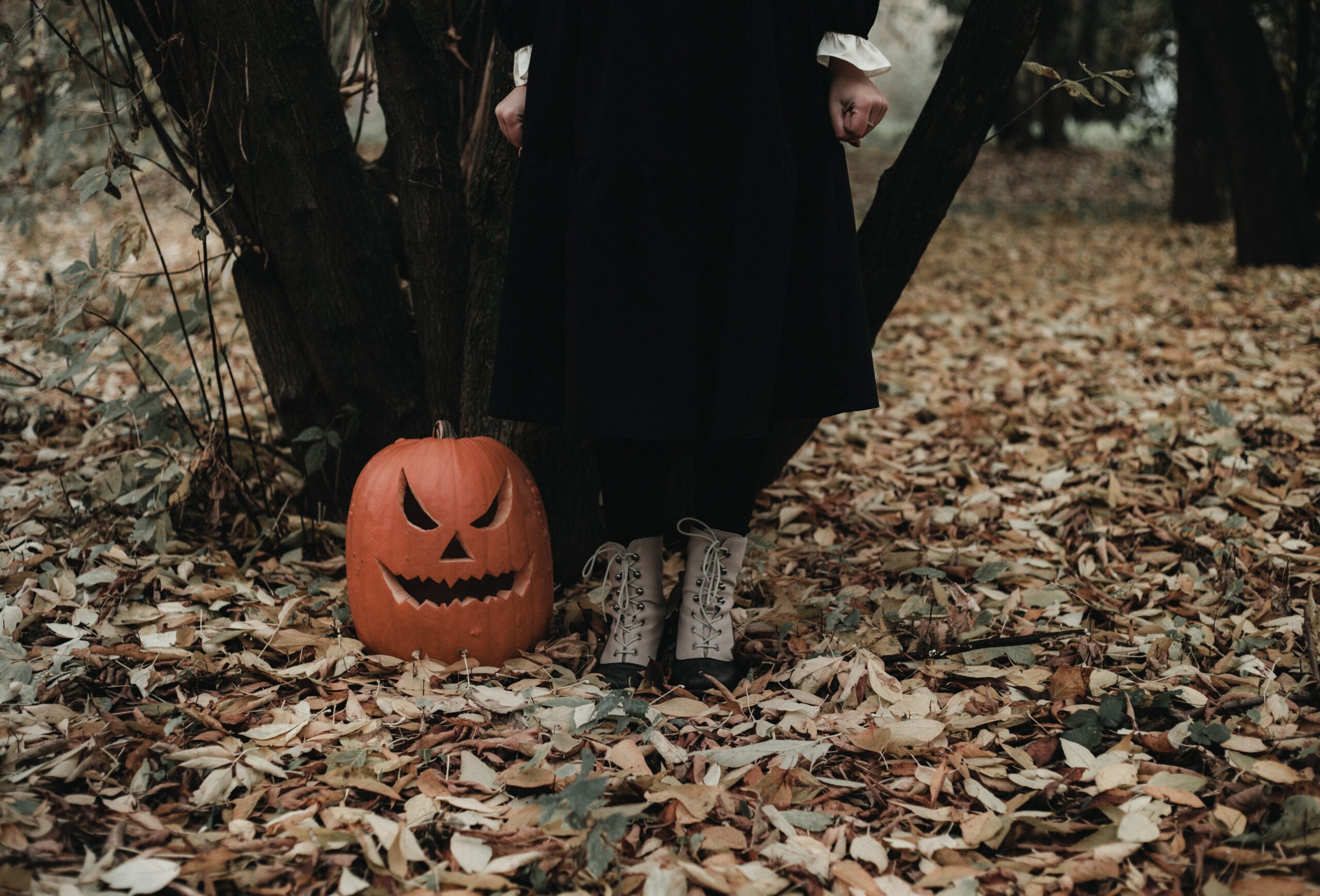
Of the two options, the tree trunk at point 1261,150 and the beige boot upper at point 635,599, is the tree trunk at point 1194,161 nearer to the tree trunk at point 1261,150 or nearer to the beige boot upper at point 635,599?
the tree trunk at point 1261,150

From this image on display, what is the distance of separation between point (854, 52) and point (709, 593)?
1.03 meters

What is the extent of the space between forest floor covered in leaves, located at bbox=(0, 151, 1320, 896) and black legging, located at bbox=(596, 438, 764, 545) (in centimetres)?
32

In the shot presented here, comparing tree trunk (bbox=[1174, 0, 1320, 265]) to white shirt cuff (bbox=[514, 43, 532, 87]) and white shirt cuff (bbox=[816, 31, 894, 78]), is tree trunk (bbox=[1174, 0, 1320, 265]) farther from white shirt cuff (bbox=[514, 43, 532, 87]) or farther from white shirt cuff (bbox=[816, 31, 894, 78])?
white shirt cuff (bbox=[514, 43, 532, 87])

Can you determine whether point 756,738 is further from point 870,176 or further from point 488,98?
point 870,176

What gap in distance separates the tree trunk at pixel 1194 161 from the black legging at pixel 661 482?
254 inches

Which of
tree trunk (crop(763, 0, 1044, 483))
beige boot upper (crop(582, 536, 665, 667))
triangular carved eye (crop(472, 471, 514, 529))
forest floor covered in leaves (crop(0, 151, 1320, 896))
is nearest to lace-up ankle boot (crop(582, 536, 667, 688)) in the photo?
beige boot upper (crop(582, 536, 665, 667))

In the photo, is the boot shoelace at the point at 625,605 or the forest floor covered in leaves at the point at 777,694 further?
the boot shoelace at the point at 625,605

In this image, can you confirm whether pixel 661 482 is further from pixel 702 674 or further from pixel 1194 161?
pixel 1194 161

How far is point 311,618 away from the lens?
2053mm

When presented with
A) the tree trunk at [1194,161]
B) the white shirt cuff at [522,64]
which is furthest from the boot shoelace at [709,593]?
the tree trunk at [1194,161]

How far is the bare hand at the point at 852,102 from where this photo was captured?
1604mm

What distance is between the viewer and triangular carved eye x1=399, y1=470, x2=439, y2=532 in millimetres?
1839

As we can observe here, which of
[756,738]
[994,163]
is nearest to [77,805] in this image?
[756,738]

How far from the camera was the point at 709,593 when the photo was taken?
1833 mm
